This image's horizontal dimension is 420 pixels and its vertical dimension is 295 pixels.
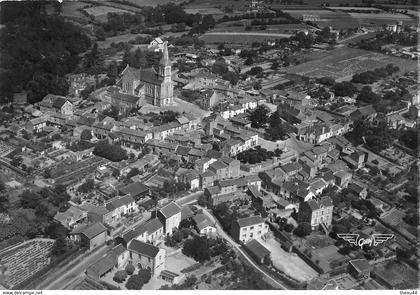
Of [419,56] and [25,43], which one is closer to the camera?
[25,43]

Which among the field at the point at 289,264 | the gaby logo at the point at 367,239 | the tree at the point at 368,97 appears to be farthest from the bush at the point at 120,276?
the tree at the point at 368,97

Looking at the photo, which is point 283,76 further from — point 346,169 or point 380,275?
point 380,275

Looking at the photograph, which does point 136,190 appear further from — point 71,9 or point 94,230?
point 71,9

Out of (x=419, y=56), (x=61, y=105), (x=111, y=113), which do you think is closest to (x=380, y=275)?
(x=111, y=113)

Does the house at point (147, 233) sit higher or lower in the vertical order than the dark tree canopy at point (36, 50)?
lower

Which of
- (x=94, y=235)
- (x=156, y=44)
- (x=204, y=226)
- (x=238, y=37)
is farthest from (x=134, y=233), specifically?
(x=238, y=37)

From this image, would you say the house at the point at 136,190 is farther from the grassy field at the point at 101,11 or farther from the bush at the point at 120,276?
the grassy field at the point at 101,11

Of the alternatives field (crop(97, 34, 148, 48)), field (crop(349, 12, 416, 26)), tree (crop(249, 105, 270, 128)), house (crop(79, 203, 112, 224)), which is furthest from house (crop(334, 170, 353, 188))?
field (crop(349, 12, 416, 26))
